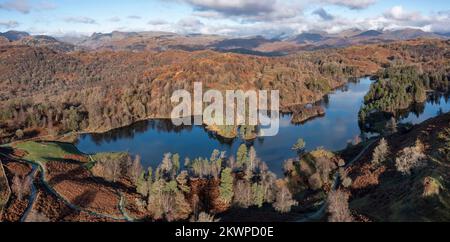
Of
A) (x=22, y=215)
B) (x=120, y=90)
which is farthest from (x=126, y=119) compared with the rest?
(x=22, y=215)

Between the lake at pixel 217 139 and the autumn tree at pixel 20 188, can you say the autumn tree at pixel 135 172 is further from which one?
the autumn tree at pixel 20 188

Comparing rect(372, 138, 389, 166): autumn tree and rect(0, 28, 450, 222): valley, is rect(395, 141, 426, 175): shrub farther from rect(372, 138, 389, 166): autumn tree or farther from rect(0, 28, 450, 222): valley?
rect(372, 138, 389, 166): autumn tree

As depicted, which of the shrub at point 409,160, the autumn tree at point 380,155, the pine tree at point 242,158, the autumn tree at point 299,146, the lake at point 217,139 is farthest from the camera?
the lake at point 217,139

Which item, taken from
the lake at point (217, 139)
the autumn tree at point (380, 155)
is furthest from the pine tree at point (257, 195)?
the autumn tree at point (380, 155)

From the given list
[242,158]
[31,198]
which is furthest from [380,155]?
[31,198]

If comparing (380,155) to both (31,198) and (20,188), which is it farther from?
(20,188)

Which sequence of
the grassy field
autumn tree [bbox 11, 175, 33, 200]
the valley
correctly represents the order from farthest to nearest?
autumn tree [bbox 11, 175, 33, 200] < the grassy field < the valley

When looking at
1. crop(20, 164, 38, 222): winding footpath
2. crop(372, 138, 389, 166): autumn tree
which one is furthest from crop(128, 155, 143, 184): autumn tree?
crop(372, 138, 389, 166): autumn tree
